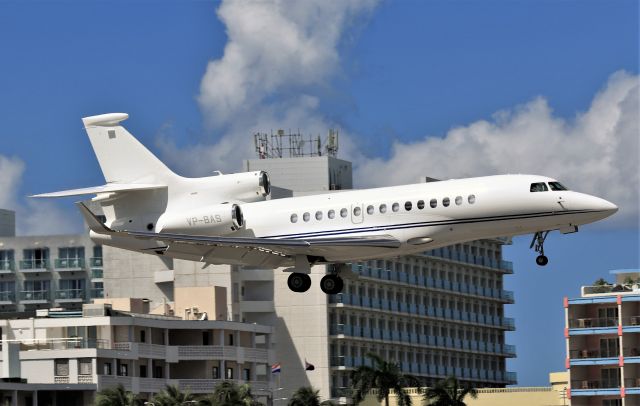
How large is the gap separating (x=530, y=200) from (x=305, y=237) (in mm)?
9350

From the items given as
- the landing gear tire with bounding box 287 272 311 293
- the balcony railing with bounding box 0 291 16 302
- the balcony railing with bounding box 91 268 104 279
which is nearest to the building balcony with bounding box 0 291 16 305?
the balcony railing with bounding box 0 291 16 302

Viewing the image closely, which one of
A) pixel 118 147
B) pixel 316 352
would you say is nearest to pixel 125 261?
pixel 316 352

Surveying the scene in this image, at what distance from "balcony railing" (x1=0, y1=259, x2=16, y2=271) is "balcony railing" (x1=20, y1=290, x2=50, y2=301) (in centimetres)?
278

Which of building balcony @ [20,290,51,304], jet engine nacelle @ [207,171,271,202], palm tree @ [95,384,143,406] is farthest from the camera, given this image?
building balcony @ [20,290,51,304]

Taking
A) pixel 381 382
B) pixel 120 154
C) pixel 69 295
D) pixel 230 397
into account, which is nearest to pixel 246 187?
pixel 120 154

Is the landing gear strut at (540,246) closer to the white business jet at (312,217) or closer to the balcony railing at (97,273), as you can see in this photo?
A: the white business jet at (312,217)

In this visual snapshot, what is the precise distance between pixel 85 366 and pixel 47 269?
59.2 metres

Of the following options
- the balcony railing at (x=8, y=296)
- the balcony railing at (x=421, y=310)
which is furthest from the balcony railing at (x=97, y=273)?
the balcony railing at (x=421, y=310)

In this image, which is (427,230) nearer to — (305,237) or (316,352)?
(305,237)

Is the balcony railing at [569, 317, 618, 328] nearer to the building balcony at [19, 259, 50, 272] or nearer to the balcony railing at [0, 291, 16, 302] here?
the building balcony at [19, 259, 50, 272]

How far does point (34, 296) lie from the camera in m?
177

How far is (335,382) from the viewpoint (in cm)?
14612

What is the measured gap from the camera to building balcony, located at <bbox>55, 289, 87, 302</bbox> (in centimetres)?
17712

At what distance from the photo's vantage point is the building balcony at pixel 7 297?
177 metres
